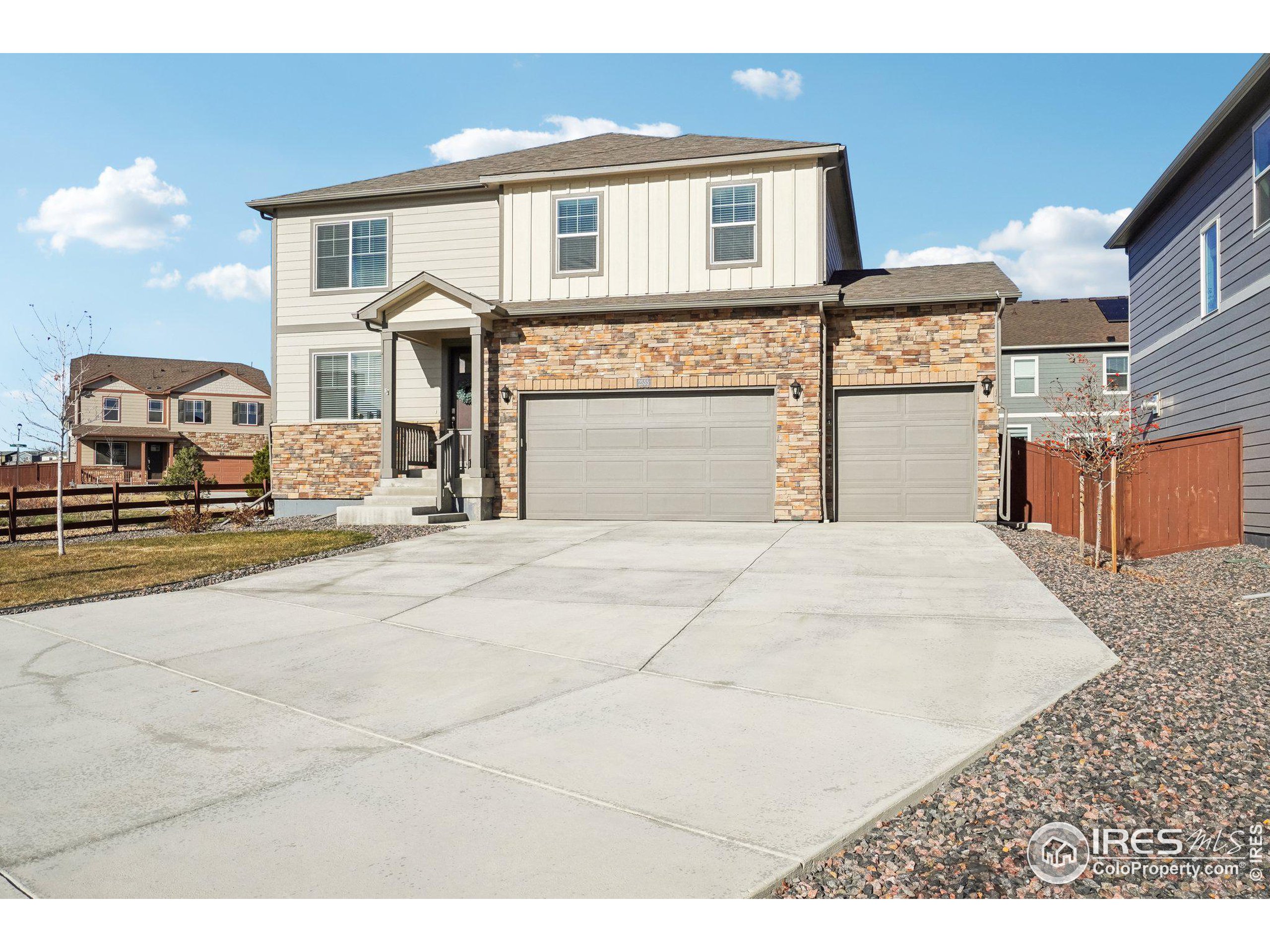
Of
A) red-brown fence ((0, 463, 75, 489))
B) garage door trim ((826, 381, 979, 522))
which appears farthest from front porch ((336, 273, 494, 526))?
red-brown fence ((0, 463, 75, 489))

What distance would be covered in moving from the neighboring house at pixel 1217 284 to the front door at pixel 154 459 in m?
41.9

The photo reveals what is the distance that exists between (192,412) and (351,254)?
102 ft

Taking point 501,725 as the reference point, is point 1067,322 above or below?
above

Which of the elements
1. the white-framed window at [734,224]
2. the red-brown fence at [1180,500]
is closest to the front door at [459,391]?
the white-framed window at [734,224]

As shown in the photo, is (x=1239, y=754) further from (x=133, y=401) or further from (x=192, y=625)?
(x=133, y=401)

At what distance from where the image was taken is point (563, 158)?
1614 cm

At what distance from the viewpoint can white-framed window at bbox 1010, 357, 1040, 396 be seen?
95.3 ft

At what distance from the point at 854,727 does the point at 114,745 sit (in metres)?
3.74

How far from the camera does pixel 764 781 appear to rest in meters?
3.62

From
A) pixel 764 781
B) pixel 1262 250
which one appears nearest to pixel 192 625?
pixel 764 781

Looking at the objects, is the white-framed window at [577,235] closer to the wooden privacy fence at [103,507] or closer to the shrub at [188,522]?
the shrub at [188,522]

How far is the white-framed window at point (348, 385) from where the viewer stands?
1655cm

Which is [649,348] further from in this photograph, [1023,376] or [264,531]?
[1023,376]

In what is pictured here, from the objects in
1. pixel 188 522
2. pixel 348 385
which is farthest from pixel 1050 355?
pixel 188 522
